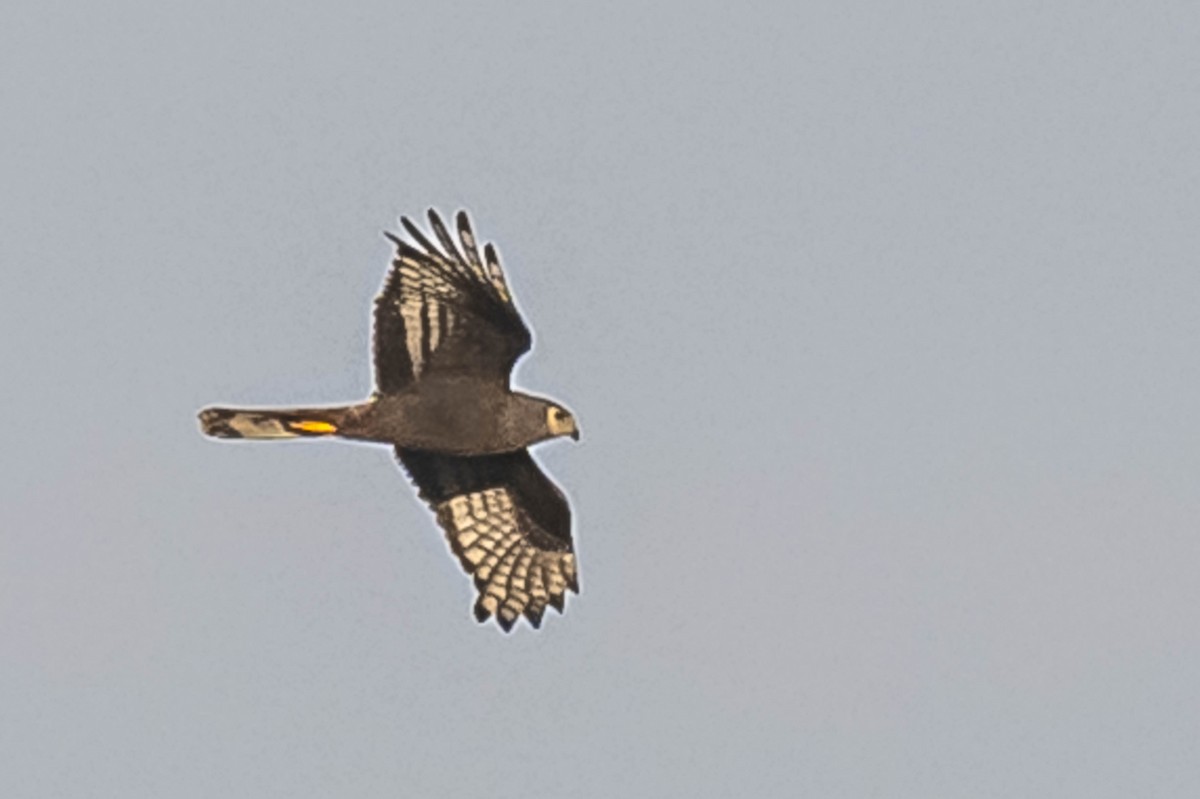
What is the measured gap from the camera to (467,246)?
27.7 metres

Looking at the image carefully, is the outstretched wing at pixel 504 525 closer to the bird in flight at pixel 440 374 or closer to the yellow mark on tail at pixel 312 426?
the bird in flight at pixel 440 374

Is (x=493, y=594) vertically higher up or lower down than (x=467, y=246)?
lower down

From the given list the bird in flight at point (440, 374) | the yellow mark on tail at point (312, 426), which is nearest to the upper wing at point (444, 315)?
Answer: the bird in flight at point (440, 374)

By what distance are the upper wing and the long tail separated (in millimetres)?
508

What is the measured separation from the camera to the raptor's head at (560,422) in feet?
92.0

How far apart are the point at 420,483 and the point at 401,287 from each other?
2.25 metres

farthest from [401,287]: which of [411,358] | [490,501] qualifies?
[490,501]

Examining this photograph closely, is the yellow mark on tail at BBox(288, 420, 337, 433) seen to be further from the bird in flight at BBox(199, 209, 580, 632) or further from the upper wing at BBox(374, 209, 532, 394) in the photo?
the upper wing at BBox(374, 209, 532, 394)

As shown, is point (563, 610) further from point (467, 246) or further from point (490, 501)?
point (467, 246)

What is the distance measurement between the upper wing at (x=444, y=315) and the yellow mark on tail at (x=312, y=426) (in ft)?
1.71

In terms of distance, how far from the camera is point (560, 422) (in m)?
28.1

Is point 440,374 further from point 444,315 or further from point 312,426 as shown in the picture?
point 312,426

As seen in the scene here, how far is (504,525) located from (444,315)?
252cm

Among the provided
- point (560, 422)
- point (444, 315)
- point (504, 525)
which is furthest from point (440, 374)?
point (504, 525)
